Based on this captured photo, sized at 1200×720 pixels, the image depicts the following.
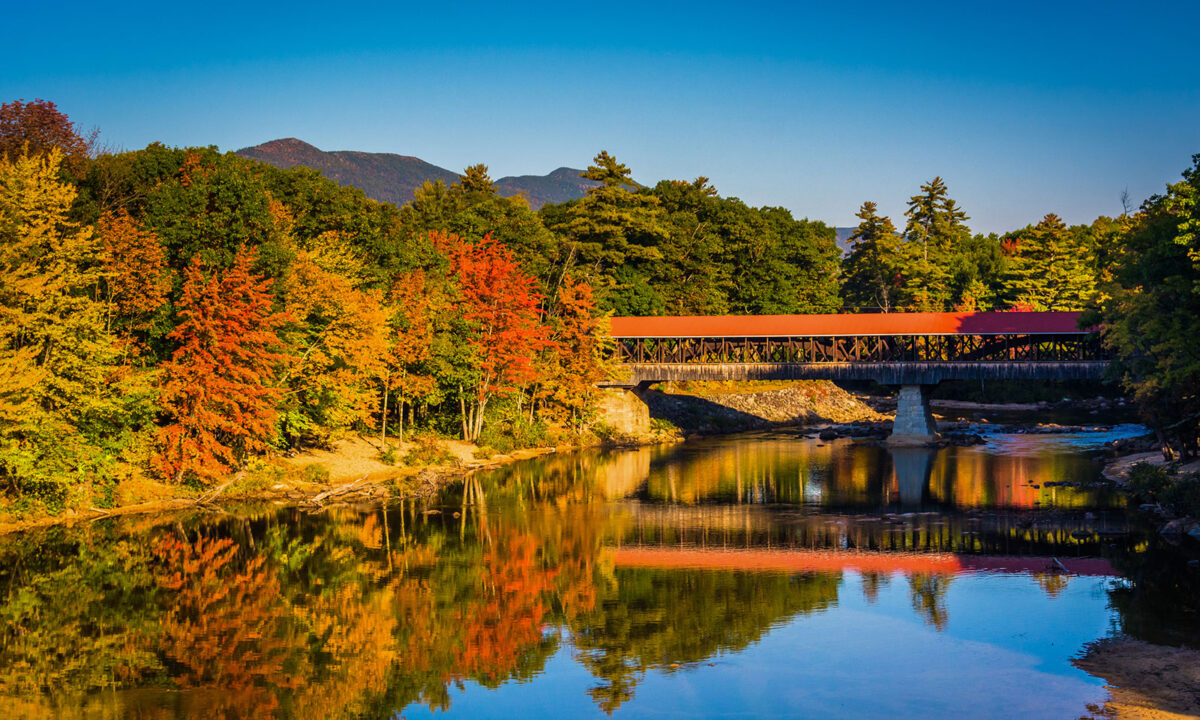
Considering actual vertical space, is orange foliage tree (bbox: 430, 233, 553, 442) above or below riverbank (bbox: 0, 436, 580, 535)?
above

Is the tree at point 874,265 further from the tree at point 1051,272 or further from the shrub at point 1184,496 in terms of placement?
the shrub at point 1184,496

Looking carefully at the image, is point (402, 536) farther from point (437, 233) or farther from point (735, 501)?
point (437, 233)

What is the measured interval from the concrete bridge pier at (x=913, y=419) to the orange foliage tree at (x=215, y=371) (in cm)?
3627

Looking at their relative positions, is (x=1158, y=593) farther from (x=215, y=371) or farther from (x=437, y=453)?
(x=437, y=453)

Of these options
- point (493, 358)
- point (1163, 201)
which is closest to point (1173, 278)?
point (1163, 201)

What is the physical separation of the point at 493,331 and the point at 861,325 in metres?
22.3

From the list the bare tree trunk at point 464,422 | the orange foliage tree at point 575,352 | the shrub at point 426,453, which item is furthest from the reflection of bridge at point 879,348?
the shrub at point 426,453

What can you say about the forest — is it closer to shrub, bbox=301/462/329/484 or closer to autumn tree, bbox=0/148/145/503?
autumn tree, bbox=0/148/145/503

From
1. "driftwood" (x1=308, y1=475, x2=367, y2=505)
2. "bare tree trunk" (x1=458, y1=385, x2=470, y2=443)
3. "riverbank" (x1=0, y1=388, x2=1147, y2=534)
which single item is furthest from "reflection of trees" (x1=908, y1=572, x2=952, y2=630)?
"bare tree trunk" (x1=458, y1=385, x2=470, y2=443)

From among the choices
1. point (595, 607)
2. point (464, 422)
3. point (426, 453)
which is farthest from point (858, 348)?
point (595, 607)

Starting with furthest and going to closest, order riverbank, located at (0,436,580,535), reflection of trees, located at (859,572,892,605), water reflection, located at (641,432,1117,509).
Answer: water reflection, located at (641,432,1117,509) < riverbank, located at (0,436,580,535) < reflection of trees, located at (859,572,892,605)

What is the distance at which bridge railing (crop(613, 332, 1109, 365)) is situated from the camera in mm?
61156

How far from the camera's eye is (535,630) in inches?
960

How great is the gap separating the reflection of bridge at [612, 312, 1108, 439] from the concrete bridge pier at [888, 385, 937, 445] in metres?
0.06
